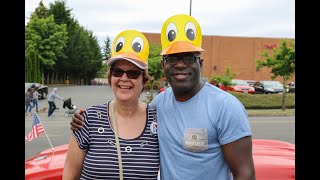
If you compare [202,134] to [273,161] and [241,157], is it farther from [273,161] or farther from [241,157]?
[273,161]

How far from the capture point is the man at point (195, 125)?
81.9 inches

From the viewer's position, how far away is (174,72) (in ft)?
7.55

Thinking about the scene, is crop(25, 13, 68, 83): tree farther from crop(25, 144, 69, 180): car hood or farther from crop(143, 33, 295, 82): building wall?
crop(25, 144, 69, 180): car hood

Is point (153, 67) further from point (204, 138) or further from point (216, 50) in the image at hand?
point (216, 50)

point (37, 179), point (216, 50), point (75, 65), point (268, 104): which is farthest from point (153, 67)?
point (75, 65)

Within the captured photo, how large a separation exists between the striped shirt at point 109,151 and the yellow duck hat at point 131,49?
0.36 metres

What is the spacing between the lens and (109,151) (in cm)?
224

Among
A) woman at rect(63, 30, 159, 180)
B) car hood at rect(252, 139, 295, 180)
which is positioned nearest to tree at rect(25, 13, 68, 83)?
car hood at rect(252, 139, 295, 180)

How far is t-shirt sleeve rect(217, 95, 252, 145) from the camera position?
205 centimetres

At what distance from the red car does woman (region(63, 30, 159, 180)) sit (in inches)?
30.8

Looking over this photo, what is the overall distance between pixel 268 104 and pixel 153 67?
6843mm

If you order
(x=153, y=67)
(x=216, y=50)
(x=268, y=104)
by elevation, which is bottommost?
(x=268, y=104)
